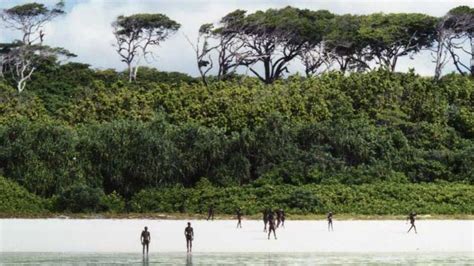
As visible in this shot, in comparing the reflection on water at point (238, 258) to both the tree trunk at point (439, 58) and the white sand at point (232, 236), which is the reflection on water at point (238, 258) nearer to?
the white sand at point (232, 236)

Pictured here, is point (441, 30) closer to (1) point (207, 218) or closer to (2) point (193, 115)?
(2) point (193, 115)

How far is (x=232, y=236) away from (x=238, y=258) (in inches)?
206

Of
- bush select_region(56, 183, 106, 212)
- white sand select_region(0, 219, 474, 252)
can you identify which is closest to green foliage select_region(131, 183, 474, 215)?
bush select_region(56, 183, 106, 212)

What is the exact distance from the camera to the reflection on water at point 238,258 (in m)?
23.7

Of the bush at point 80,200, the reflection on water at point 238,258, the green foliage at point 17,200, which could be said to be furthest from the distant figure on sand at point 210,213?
the reflection on water at point 238,258

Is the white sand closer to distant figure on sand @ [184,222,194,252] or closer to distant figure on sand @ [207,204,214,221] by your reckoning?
distant figure on sand @ [184,222,194,252]

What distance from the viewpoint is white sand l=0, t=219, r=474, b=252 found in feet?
91.9

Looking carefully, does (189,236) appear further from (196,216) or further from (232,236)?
(196,216)

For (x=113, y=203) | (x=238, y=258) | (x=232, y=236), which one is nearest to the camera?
(x=238, y=258)

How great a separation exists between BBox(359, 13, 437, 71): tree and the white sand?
34.7m

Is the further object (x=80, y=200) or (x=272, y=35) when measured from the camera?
(x=272, y=35)

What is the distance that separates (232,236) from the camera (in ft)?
99.1

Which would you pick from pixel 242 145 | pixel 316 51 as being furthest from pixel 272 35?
pixel 242 145

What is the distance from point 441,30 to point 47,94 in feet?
96.5
